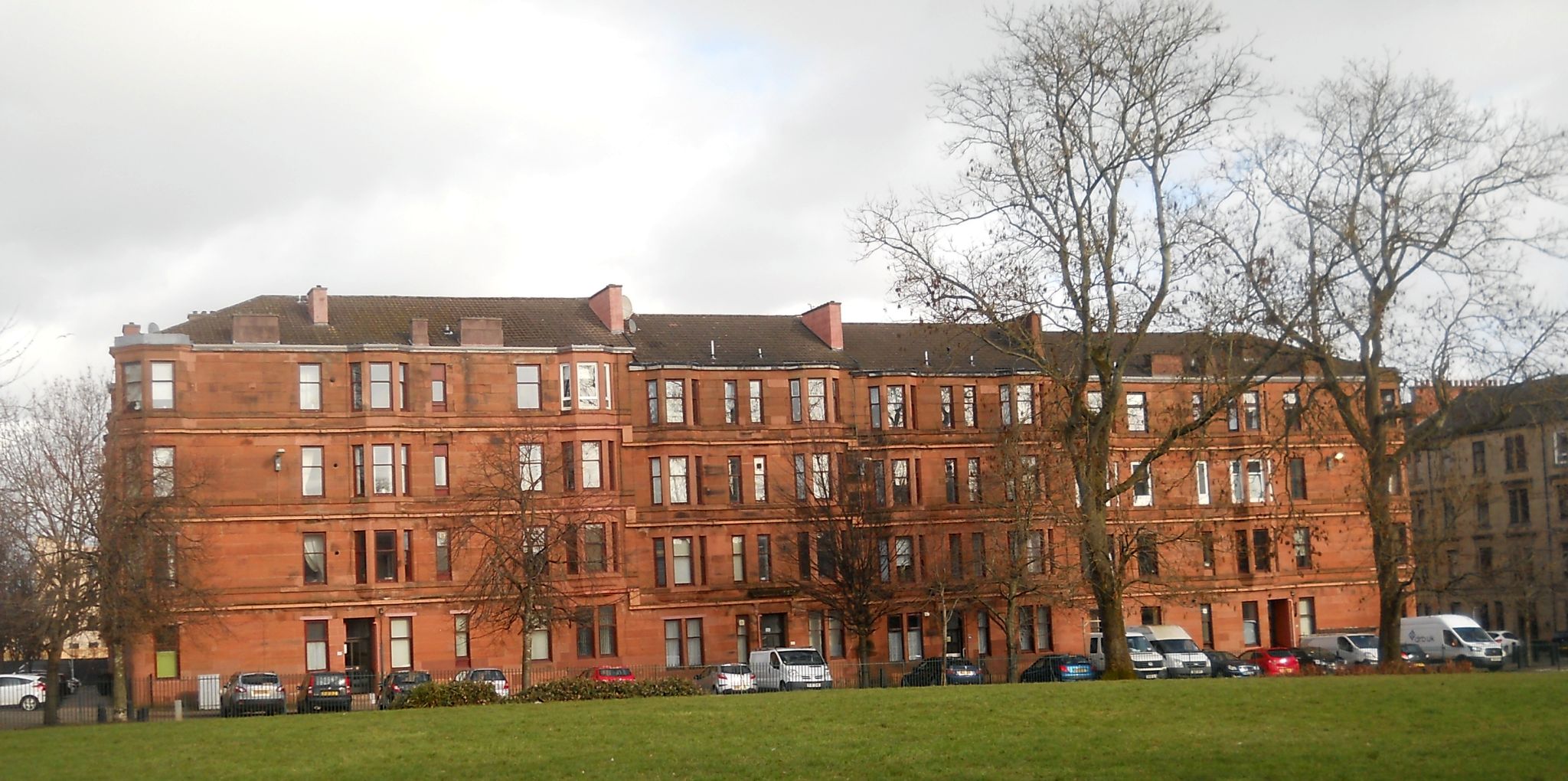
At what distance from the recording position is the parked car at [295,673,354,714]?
51656mm

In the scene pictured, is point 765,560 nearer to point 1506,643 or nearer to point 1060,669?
point 1060,669

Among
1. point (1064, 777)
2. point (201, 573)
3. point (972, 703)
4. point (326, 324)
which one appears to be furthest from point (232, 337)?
point (1064, 777)

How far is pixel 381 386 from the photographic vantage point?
6462cm

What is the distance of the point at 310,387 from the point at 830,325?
958 inches

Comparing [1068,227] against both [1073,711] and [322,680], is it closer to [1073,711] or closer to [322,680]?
[1073,711]

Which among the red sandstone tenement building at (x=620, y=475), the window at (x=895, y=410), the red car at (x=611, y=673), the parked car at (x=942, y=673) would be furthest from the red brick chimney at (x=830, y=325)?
the red car at (x=611, y=673)

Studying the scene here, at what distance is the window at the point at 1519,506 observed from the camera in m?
90.7

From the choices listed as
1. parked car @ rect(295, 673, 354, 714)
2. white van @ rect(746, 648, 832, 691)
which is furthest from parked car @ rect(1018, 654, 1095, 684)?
parked car @ rect(295, 673, 354, 714)

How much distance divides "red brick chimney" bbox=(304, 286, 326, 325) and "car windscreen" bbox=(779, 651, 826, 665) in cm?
2500

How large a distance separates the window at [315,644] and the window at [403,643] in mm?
2773

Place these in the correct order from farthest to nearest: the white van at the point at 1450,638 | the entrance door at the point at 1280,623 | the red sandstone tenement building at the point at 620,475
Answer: the entrance door at the point at 1280,623, the white van at the point at 1450,638, the red sandstone tenement building at the point at 620,475

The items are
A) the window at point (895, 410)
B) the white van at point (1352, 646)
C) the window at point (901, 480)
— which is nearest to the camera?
the white van at point (1352, 646)

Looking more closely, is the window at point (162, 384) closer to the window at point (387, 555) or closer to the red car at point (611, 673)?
the window at point (387, 555)

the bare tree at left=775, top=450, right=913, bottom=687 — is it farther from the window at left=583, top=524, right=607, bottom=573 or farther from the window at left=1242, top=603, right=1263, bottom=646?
the window at left=1242, top=603, right=1263, bottom=646
